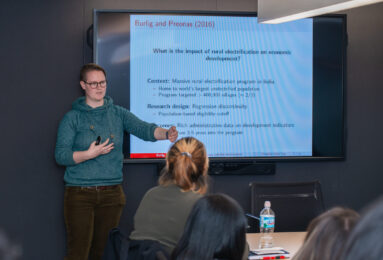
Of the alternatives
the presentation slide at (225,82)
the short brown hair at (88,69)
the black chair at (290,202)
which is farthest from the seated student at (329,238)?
the presentation slide at (225,82)

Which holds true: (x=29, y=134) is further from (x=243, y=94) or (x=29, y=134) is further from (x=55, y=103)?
(x=243, y=94)

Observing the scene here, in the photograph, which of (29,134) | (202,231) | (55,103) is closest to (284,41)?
(55,103)

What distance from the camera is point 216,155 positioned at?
3799mm

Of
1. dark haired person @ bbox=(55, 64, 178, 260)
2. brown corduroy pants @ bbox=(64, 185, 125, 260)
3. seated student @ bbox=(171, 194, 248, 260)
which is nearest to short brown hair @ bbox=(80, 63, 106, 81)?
dark haired person @ bbox=(55, 64, 178, 260)

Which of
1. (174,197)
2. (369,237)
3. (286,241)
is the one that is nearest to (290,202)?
(286,241)

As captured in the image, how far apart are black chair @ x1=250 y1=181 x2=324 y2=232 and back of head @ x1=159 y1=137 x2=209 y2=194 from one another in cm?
97

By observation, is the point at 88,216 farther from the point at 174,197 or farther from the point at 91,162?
the point at 174,197

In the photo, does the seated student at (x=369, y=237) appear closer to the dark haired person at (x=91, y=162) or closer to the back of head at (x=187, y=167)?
the back of head at (x=187, y=167)

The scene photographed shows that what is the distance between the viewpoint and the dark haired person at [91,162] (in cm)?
329

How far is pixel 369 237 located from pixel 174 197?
5.23ft

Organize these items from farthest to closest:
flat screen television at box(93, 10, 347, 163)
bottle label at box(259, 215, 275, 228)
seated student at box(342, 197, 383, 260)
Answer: flat screen television at box(93, 10, 347, 163)
bottle label at box(259, 215, 275, 228)
seated student at box(342, 197, 383, 260)

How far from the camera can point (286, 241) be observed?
2.52 metres

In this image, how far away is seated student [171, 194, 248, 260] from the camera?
1.48 meters

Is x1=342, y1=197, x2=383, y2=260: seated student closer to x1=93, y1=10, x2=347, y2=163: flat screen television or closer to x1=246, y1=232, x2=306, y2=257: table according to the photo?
x1=246, y1=232, x2=306, y2=257: table
